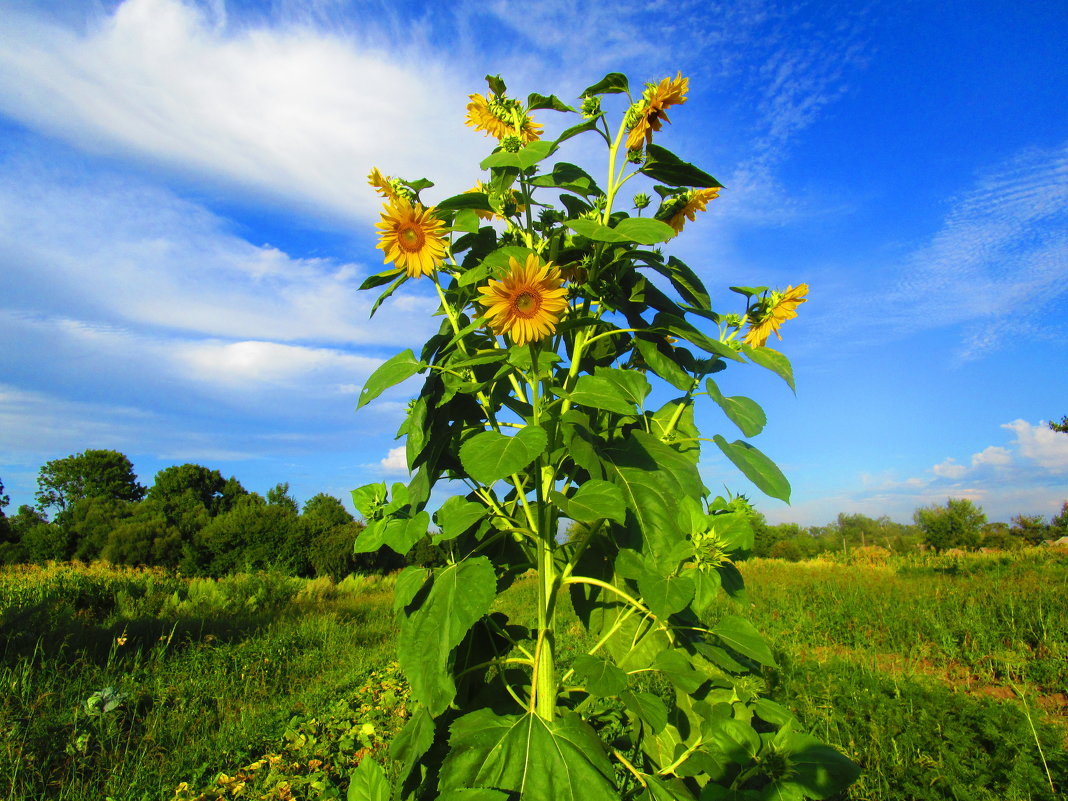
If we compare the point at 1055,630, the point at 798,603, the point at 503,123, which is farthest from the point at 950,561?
the point at 503,123

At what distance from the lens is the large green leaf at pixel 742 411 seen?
1.19 meters

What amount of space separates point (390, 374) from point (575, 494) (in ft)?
1.51

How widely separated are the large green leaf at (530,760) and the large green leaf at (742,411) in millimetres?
667

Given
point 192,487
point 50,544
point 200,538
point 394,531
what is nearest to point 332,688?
point 394,531

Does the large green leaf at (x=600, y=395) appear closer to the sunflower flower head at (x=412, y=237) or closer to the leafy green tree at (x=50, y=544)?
the sunflower flower head at (x=412, y=237)

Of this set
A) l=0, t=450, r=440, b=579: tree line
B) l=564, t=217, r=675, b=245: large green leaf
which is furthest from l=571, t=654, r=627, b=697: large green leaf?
l=0, t=450, r=440, b=579: tree line

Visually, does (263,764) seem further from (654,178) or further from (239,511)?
(239,511)

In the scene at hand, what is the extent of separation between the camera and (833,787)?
950mm

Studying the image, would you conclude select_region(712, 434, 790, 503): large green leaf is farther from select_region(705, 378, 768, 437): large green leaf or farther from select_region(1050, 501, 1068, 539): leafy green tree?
select_region(1050, 501, 1068, 539): leafy green tree

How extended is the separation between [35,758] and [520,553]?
10.5 ft

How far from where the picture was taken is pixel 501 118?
4.64 ft

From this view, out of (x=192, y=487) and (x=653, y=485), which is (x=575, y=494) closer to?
(x=653, y=485)

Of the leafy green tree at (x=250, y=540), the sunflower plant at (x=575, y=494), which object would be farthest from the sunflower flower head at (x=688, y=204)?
the leafy green tree at (x=250, y=540)

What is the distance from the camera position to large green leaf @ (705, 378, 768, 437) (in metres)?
1.19
